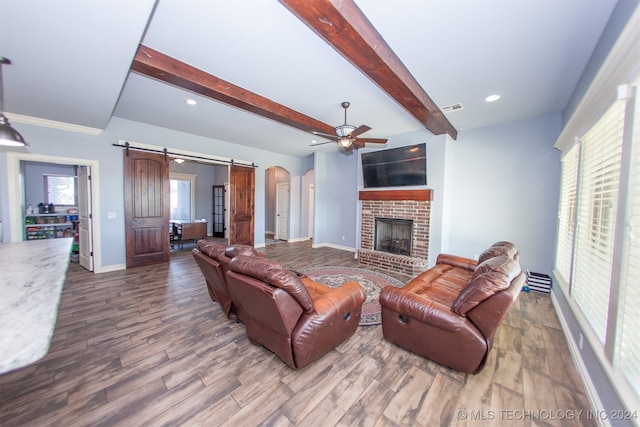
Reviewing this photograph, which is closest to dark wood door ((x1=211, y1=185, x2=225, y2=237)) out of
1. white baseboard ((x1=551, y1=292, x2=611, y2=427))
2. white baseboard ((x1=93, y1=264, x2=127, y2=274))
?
white baseboard ((x1=93, y1=264, x2=127, y2=274))

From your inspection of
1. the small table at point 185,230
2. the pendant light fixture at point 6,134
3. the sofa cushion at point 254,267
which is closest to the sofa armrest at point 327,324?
the sofa cushion at point 254,267

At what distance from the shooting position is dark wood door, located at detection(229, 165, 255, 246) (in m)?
5.99

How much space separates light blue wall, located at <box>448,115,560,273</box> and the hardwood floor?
172 cm

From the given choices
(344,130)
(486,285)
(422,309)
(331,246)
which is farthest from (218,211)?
(486,285)

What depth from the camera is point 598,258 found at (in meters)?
1.91

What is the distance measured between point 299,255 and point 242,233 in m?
1.70

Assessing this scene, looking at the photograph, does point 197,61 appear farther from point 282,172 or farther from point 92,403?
point 282,172

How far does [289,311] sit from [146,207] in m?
4.54

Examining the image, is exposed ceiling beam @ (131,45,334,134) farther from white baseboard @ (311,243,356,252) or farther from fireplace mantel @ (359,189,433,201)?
white baseboard @ (311,243,356,252)

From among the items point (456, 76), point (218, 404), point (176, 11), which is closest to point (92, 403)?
point (218, 404)

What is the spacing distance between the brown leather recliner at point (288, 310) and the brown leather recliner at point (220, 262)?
381mm

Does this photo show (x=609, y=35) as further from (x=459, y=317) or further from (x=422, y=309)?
(x=422, y=309)

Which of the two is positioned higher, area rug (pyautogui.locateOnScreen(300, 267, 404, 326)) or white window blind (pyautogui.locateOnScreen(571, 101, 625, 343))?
white window blind (pyautogui.locateOnScreen(571, 101, 625, 343))

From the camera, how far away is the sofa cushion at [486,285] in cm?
166
